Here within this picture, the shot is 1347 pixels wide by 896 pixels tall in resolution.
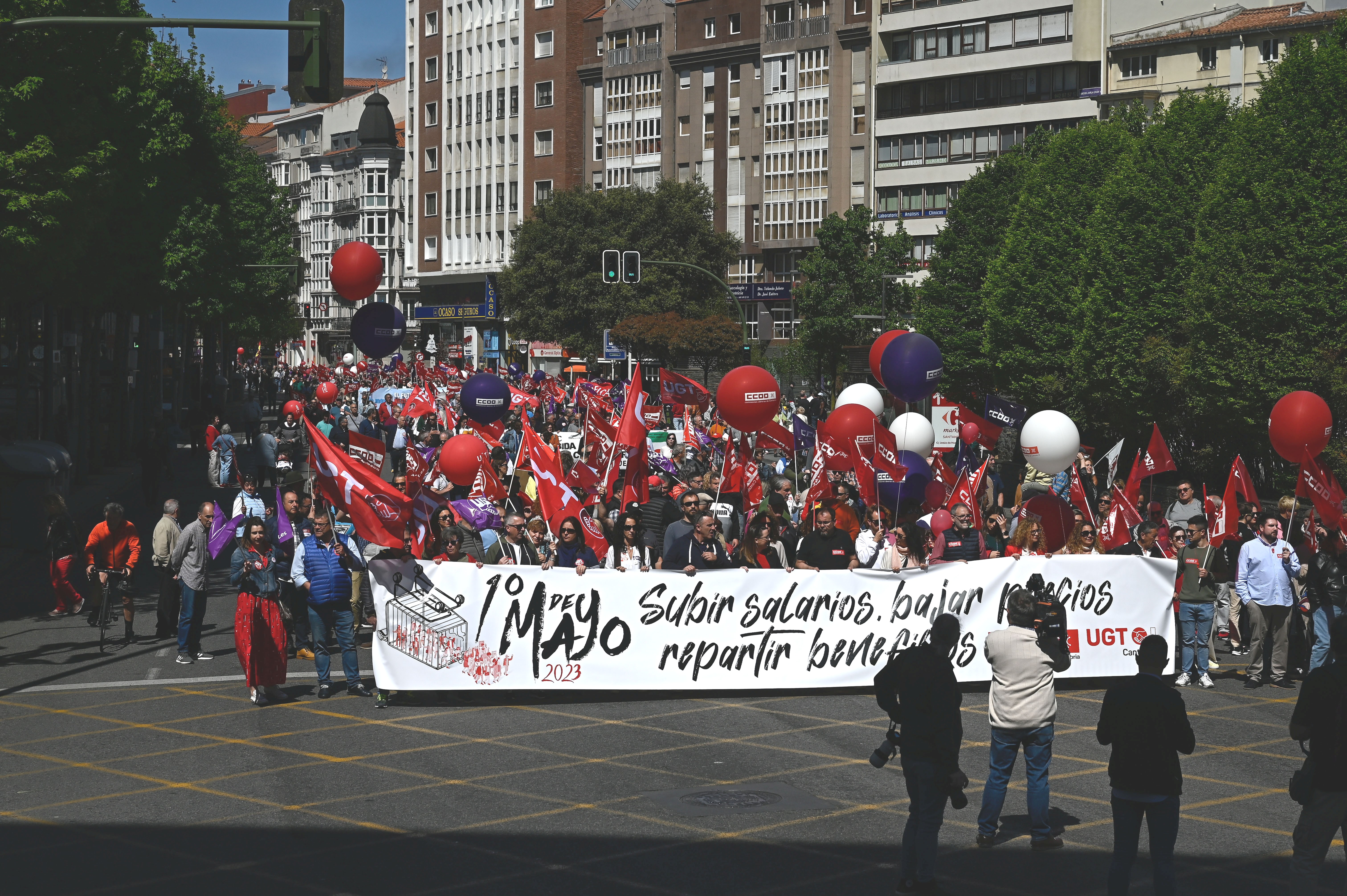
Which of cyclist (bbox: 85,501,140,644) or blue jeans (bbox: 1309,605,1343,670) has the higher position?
cyclist (bbox: 85,501,140,644)

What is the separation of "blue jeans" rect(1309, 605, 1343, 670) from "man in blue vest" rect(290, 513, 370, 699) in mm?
8807

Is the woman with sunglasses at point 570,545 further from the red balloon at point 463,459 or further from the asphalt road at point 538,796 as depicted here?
the red balloon at point 463,459

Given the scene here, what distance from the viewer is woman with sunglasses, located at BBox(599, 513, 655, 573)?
53.0 ft

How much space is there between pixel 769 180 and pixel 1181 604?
75.0 meters

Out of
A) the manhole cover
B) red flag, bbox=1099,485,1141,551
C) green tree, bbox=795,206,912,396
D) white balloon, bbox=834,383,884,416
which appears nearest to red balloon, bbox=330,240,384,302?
white balloon, bbox=834,383,884,416

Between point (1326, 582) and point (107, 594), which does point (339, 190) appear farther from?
point (1326, 582)

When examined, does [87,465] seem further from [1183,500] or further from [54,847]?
[54,847]

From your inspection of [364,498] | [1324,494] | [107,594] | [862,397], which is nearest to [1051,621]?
[364,498]

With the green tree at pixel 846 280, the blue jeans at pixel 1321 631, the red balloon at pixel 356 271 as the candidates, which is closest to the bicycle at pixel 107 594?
the red balloon at pixel 356 271

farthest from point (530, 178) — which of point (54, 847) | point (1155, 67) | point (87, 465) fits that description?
point (54, 847)

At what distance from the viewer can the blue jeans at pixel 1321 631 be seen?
14648 millimetres

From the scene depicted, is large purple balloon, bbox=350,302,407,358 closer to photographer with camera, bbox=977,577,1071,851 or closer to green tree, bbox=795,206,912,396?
photographer with camera, bbox=977,577,1071,851

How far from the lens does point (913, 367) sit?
19969mm

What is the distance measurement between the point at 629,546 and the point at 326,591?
335 centimetres
